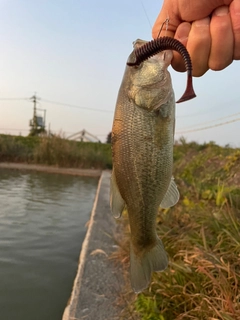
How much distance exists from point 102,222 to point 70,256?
1.13 metres

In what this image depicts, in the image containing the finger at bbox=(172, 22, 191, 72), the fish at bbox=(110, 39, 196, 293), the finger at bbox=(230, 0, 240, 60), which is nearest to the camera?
the fish at bbox=(110, 39, 196, 293)

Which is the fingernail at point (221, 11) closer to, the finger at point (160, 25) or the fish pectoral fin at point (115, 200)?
the finger at point (160, 25)

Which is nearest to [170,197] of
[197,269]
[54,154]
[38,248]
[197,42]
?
[197,42]

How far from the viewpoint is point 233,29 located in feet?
5.18

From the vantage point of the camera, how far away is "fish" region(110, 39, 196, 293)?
1439 millimetres

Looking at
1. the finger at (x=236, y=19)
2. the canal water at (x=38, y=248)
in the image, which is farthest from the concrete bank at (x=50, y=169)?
the finger at (x=236, y=19)

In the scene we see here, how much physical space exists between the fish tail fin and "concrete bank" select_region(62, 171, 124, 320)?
203cm

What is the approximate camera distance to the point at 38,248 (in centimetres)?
624

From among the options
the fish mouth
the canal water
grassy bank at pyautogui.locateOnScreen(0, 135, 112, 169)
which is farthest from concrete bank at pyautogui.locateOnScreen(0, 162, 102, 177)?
the fish mouth

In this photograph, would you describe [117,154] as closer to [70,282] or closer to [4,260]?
[70,282]

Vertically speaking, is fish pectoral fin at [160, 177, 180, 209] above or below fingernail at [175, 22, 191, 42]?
below

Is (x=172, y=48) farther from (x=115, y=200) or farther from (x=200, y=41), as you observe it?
(x=115, y=200)

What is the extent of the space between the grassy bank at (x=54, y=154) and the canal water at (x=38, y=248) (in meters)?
6.84

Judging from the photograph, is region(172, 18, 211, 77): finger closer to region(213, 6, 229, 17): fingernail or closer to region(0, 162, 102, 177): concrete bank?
region(213, 6, 229, 17): fingernail
